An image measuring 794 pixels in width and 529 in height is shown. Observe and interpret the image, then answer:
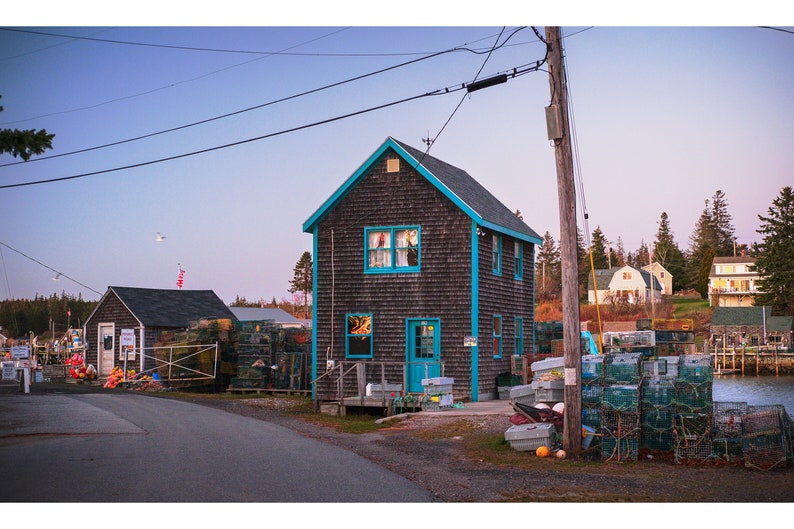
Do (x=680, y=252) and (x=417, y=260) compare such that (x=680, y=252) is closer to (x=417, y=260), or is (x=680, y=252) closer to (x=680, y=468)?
(x=417, y=260)

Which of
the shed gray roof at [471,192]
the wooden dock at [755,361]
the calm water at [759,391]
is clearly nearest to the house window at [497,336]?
the shed gray roof at [471,192]

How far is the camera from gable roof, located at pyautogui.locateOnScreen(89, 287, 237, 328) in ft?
130

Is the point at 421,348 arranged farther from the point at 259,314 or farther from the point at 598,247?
the point at 598,247

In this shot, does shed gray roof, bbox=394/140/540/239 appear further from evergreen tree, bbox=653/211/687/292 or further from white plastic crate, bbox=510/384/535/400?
evergreen tree, bbox=653/211/687/292

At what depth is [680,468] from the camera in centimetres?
1371

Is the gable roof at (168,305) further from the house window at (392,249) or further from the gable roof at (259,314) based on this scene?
the gable roof at (259,314)

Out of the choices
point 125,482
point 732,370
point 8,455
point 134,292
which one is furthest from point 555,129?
point 732,370

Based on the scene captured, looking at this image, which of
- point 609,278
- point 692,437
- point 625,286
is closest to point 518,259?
point 692,437

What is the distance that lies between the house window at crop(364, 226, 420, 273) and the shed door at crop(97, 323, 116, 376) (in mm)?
19110

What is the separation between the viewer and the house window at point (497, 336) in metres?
26.5

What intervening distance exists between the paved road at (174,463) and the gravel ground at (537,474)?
0.69 meters

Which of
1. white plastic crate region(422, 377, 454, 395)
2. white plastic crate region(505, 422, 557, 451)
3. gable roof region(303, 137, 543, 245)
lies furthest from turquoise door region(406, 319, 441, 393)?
white plastic crate region(505, 422, 557, 451)

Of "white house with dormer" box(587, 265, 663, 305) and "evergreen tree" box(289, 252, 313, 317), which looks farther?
"white house with dormer" box(587, 265, 663, 305)
